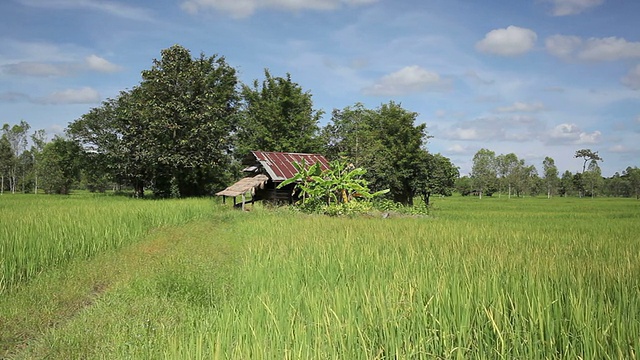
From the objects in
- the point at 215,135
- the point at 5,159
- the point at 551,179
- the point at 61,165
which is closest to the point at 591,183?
the point at 551,179

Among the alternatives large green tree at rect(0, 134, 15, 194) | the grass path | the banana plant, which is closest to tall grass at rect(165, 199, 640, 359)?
the grass path

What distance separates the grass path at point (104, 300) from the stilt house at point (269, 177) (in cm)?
1301

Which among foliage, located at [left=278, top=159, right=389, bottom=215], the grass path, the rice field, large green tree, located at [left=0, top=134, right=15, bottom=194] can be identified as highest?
large green tree, located at [left=0, top=134, right=15, bottom=194]

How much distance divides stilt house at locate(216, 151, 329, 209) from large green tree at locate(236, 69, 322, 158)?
12.0 meters

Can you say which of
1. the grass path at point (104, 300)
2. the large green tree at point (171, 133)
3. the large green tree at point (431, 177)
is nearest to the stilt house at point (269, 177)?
the large green tree at point (171, 133)

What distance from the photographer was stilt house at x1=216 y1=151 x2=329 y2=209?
21.3 meters

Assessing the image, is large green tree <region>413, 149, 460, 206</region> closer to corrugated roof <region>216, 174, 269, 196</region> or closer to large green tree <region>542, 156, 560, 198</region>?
corrugated roof <region>216, 174, 269, 196</region>

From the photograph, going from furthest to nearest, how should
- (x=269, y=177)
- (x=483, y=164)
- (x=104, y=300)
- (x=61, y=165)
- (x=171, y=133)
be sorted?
(x=483, y=164) < (x=61, y=165) < (x=171, y=133) < (x=269, y=177) < (x=104, y=300)

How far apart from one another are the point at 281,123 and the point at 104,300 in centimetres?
3266

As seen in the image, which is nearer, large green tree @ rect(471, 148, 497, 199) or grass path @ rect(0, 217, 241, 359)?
Answer: grass path @ rect(0, 217, 241, 359)

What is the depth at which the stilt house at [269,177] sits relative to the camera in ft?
69.9

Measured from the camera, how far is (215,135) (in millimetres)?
30625

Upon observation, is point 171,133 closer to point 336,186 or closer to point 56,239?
point 336,186

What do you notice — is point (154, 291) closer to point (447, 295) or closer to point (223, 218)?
point (447, 295)
